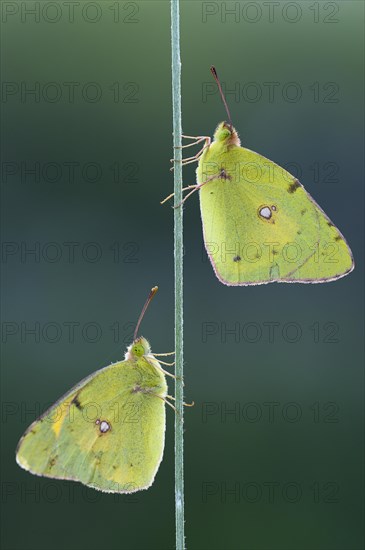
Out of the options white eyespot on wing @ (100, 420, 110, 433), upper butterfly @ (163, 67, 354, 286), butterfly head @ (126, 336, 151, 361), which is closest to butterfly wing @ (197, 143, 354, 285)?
upper butterfly @ (163, 67, 354, 286)

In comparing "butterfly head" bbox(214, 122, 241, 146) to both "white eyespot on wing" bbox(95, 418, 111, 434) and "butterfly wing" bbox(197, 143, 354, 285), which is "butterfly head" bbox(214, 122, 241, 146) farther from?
"white eyespot on wing" bbox(95, 418, 111, 434)

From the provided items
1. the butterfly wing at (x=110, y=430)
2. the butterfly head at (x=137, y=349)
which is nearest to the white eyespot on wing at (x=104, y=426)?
the butterfly wing at (x=110, y=430)

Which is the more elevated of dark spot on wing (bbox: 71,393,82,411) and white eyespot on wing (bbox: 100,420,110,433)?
dark spot on wing (bbox: 71,393,82,411)

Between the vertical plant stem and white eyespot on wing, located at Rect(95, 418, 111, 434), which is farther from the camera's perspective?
white eyespot on wing, located at Rect(95, 418, 111, 434)

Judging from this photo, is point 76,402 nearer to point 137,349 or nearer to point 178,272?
point 137,349

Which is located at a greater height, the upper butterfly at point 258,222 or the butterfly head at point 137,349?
the upper butterfly at point 258,222

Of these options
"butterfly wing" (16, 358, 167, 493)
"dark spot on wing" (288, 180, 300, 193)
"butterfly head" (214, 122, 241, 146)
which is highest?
"butterfly head" (214, 122, 241, 146)

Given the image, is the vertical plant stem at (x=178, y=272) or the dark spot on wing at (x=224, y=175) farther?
the dark spot on wing at (x=224, y=175)

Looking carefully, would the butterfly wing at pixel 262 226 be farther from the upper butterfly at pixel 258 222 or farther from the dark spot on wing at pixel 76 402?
the dark spot on wing at pixel 76 402

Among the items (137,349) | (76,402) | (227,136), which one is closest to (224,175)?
(227,136)
